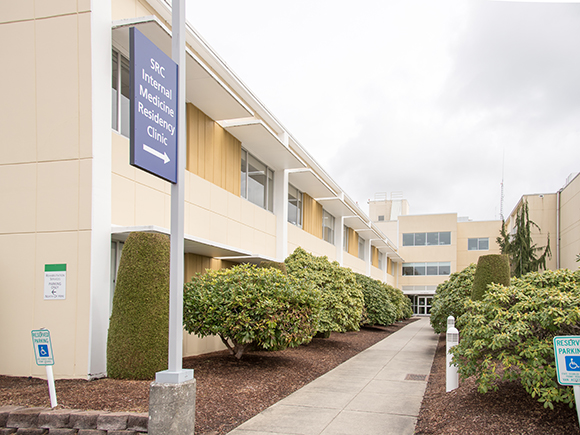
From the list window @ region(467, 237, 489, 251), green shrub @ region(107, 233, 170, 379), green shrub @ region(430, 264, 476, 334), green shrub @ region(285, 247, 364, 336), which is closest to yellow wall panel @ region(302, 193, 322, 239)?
Answer: green shrub @ region(285, 247, 364, 336)

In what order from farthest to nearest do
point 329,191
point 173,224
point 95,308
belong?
point 329,191, point 95,308, point 173,224

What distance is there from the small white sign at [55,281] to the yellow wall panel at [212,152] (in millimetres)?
4347

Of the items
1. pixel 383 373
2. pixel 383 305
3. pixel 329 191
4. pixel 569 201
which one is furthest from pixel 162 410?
pixel 569 201

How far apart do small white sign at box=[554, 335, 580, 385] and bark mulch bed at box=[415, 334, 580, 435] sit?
3.57ft

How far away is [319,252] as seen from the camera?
79.9ft

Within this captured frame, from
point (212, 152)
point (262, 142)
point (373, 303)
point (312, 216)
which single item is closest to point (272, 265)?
point (212, 152)

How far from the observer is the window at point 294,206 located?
69.5ft

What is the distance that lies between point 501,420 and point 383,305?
59.5 ft

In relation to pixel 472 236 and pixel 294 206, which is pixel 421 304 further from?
pixel 294 206

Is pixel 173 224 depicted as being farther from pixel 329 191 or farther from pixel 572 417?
pixel 329 191

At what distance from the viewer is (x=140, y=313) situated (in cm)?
855

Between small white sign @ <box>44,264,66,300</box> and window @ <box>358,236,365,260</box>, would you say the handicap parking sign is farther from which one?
window @ <box>358,236,365,260</box>

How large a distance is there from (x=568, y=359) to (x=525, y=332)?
1230 mm

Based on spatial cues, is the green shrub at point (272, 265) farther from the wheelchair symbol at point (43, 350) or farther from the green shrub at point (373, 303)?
the green shrub at point (373, 303)
